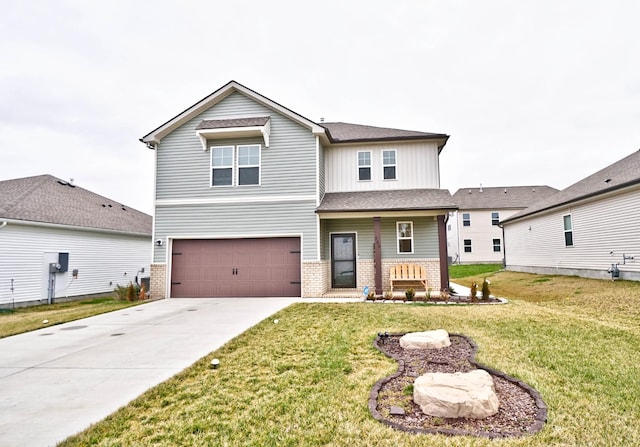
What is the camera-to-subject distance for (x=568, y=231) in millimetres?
16438

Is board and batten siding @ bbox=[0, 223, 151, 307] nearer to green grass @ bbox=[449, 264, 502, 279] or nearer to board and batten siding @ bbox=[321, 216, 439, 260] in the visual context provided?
board and batten siding @ bbox=[321, 216, 439, 260]

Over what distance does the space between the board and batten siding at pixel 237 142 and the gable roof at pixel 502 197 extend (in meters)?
24.0

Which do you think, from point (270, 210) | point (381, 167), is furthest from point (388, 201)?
point (270, 210)

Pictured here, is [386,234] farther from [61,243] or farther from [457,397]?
[61,243]

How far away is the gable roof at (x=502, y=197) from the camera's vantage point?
1277 inches

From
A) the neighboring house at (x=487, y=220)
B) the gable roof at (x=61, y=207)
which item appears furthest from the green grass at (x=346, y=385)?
the neighboring house at (x=487, y=220)

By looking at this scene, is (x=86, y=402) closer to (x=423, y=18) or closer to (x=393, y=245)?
(x=393, y=245)

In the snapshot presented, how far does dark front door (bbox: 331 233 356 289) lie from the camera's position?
1357cm

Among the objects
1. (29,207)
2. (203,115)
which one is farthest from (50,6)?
(29,207)

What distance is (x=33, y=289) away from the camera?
13.1 m

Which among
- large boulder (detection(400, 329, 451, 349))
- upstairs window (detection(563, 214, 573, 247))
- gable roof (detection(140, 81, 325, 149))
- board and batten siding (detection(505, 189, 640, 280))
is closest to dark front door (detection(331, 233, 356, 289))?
gable roof (detection(140, 81, 325, 149))

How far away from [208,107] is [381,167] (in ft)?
23.8

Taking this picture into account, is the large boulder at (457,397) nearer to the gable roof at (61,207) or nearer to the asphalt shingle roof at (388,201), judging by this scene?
the asphalt shingle roof at (388,201)

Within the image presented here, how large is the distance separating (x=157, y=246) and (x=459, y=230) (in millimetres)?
28443
